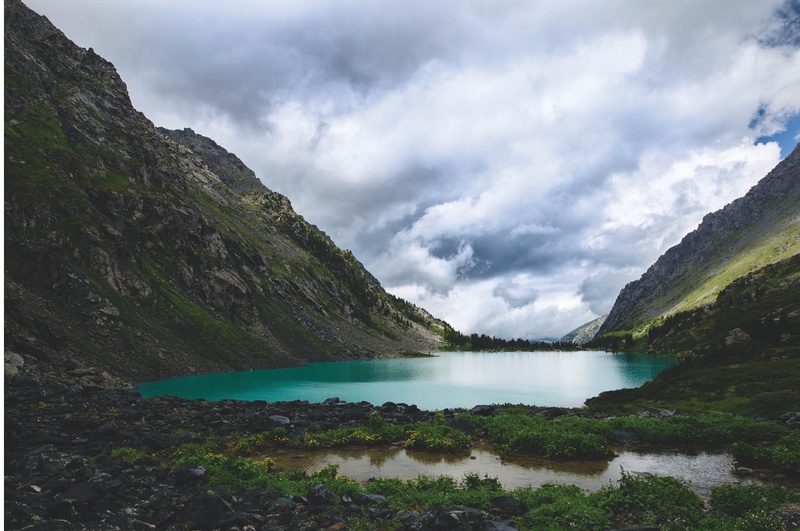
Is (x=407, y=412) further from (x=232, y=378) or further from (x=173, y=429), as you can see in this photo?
(x=232, y=378)

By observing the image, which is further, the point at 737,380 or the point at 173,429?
the point at 737,380

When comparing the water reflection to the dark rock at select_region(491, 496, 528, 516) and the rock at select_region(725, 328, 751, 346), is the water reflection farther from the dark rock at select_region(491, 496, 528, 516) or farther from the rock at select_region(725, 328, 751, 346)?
the rock at select_region(725, 328, 751, 346)

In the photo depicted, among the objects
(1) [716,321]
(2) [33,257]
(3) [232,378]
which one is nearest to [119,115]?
(2) [33,257]

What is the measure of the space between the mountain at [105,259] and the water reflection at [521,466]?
4420 cm

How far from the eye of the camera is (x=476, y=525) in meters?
16.6

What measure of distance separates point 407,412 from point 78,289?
85.5 metres

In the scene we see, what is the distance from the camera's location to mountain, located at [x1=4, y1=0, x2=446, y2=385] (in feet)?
281

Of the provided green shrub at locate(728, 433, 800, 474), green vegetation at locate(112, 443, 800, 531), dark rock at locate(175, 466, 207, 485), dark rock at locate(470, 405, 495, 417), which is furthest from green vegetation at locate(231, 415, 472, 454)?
green shrub at locate(728, 433, 800, 474)

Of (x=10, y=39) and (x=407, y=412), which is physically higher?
(x=10, y=39)

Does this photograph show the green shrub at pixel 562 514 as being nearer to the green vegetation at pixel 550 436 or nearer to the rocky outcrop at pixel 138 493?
the rocky outcrop at pixel 138 493

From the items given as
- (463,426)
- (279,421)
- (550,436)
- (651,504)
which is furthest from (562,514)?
(279,421)

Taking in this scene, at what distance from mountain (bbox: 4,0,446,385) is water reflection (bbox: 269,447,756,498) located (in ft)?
145

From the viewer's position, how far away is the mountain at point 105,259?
281 feet

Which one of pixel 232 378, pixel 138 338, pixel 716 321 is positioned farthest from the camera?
pixel 716 321
